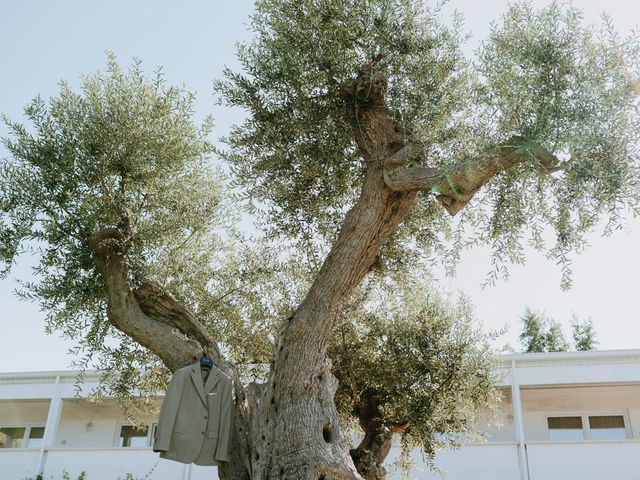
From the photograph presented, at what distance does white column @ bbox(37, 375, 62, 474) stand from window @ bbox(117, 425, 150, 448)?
2.79 meters

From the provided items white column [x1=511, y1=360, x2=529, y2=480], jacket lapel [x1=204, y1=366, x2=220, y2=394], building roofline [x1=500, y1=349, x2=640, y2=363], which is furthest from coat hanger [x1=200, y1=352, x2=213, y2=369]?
white column [x1=511, y1=360, x2=529, y2=480]

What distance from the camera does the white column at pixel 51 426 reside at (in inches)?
748

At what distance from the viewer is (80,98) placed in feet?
30.6

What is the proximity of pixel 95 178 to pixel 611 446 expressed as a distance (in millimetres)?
13385

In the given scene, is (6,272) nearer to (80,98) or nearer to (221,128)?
(80,98)

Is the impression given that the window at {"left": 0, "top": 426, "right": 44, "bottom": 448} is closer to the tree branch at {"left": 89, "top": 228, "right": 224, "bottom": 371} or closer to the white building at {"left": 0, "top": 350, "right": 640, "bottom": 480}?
the white building at {"left": 0, "top": 350, "right": 640, "bottom": 480}

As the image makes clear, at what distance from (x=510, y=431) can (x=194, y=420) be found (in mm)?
14908

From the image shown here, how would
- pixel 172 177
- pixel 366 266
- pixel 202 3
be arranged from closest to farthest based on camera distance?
pixel 366 266 → pixel 172 177 → pixel 202 3

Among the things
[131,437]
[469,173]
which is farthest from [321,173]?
[131,437]

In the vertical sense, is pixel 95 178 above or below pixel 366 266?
above

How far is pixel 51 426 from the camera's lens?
19.3 metres

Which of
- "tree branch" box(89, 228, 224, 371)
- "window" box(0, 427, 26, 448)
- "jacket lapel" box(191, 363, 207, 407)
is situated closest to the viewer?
"jacket lapel" box(191, 363, 207, 407)

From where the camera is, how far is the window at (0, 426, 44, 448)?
2300 centimetres

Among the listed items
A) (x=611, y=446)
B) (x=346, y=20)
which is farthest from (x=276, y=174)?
(x=611, y=446)
